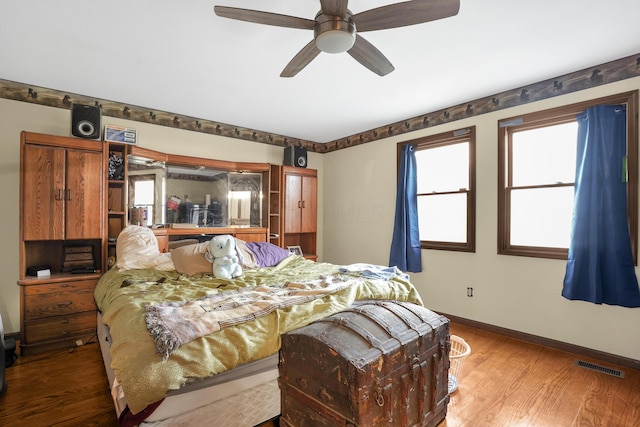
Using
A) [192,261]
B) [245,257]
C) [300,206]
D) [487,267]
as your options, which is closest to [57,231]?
[192,261]

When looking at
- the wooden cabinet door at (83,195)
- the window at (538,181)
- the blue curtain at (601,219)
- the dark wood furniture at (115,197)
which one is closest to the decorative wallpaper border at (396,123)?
the window at (538,181)

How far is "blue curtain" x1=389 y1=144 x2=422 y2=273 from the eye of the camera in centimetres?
379

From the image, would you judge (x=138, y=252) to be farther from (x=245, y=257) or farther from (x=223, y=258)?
(x=245, y=257)

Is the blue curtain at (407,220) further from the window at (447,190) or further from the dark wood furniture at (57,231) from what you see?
the dark wood furniture at (57,231)

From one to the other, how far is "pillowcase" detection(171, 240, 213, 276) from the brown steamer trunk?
1.58 m

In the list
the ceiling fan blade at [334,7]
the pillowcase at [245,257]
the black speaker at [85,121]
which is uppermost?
the ceiling fan blade at [334,7]

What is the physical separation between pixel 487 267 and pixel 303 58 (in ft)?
9.20

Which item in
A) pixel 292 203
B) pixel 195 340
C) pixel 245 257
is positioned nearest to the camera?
pixel 195 340

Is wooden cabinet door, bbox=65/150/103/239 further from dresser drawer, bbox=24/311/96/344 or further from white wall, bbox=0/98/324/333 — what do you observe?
dresser drawer, bbox=24/311/96/344

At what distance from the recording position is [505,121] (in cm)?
307

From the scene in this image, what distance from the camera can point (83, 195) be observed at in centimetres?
288

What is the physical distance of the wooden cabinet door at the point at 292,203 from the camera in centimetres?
448

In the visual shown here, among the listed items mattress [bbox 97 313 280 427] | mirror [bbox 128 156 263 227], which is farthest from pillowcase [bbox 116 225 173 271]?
mattress [bbox 97 313 280 427]

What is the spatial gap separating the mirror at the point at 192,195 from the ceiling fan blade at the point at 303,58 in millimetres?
2249
